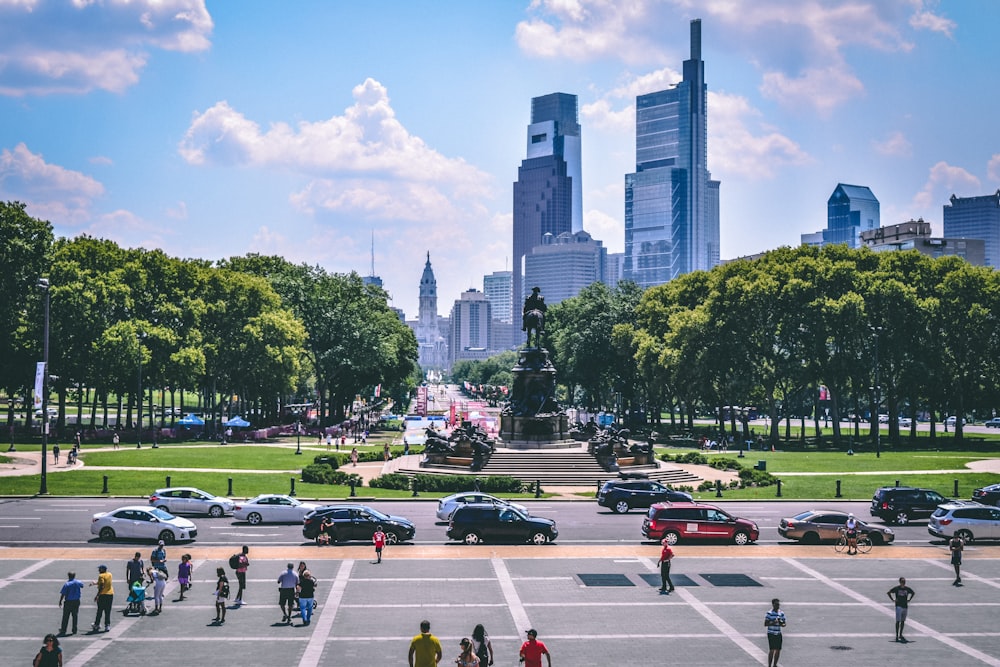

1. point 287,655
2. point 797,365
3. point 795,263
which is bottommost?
point 287,655

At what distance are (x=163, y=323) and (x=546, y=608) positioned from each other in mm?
62167

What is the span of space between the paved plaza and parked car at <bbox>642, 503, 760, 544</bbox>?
2.26 ft

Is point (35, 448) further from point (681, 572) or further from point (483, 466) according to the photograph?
point (681, 572)

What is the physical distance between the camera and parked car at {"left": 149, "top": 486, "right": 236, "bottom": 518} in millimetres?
40188

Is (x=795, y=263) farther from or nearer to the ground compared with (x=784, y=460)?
farther from the ground

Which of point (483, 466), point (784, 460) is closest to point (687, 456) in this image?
point (784, 460)

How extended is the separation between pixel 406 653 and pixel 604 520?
824 inches

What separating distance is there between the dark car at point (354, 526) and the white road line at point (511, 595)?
4.13m

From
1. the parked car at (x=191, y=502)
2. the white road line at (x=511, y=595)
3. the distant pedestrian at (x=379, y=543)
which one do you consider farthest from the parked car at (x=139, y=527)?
the white road line at (x=511, y=595)

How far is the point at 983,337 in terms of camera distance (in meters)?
77.2

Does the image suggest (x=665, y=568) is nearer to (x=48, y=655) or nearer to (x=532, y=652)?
(x=532, y=652)

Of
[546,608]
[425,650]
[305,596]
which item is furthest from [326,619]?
[425,650]

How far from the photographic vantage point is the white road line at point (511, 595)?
24.5 m

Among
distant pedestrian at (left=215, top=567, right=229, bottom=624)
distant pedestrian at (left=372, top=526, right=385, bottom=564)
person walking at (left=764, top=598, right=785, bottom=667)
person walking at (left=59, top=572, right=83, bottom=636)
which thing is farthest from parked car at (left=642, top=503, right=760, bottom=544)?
person walking at (left=59, top=572, right=83, bottom=636)
